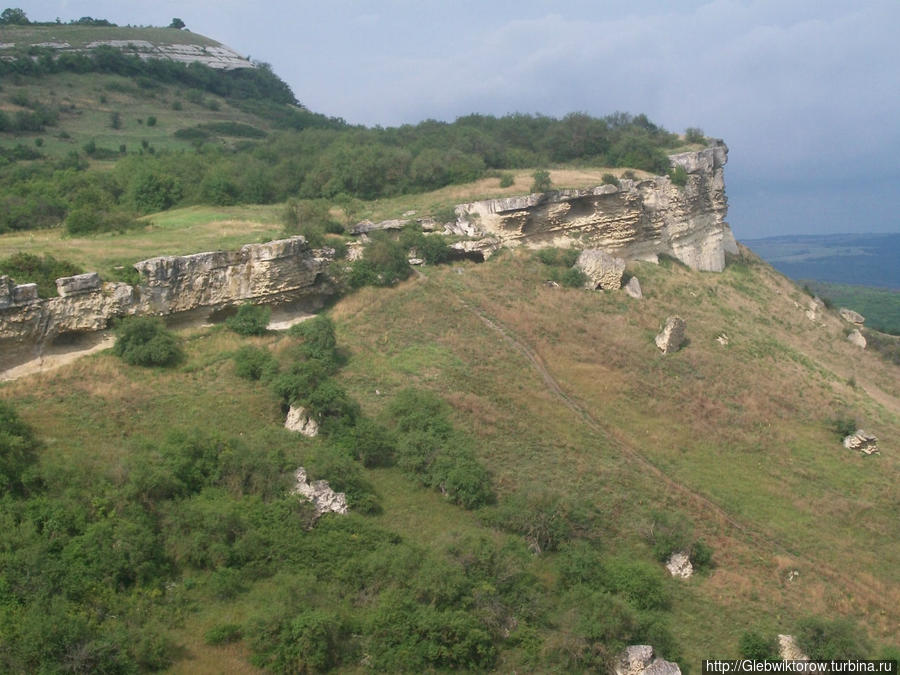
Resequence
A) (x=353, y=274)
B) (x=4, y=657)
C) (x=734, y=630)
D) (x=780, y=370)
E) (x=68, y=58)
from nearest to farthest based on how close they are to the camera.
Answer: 1. (x=4, y=657)
2. (x=734, y=630)
3. (x=353, y=274)
4. (x=780, y=370)
5. (x=68, y=58)

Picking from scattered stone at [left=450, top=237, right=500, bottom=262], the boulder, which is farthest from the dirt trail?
the boulder

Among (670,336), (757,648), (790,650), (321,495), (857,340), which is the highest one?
(670,336)

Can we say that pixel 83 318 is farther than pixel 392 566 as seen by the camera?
Yes

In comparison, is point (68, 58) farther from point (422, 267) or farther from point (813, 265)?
point (813, 265)

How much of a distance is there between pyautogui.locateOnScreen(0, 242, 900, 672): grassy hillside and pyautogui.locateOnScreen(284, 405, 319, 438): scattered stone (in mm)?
505

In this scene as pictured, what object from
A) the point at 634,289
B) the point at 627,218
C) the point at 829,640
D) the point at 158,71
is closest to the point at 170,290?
the point at 829,640

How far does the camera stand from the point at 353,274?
31.8 metres

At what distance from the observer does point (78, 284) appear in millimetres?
22766

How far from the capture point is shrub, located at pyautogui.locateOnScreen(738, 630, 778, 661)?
16969 millimetres

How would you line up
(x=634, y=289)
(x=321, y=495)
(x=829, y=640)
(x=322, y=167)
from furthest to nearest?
(x=322, y=167) < (x=634, y=289) < (x=321, y=495) < (x=829, y=640)

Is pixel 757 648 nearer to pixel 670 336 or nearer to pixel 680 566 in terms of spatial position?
pixel 680 566

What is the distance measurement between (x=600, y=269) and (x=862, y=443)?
14.1 metres

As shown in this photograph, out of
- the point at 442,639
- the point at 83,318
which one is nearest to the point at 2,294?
the point at 83,318

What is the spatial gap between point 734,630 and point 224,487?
13025 millimetres
